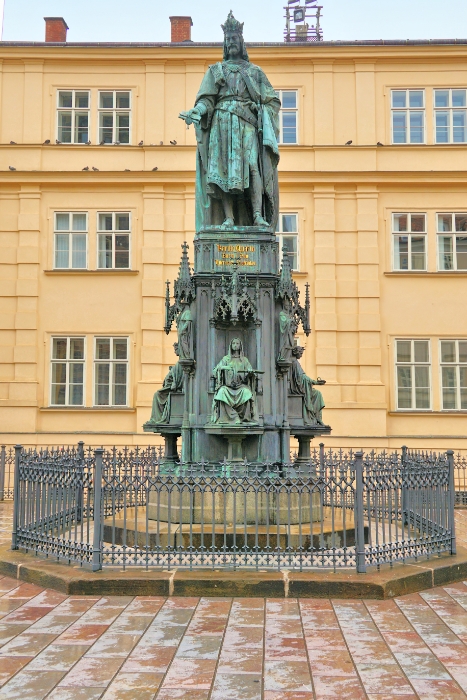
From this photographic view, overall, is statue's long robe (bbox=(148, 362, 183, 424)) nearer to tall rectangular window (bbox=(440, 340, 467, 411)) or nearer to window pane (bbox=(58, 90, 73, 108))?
tall rectangular window (bbox=(440, 340, 467, 411))

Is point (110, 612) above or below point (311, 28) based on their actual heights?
below

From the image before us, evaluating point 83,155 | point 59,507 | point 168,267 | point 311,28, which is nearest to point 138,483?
point 59,507

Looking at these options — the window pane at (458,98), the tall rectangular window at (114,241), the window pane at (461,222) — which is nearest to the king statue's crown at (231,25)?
the tall rectangular window at (114,241)

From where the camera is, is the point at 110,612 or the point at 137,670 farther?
the point at 110,612

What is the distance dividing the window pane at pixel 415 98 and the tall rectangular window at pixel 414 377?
715 cm

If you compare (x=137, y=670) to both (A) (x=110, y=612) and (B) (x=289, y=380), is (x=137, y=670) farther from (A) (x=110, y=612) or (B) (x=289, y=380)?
(B) (x=289, y=380)

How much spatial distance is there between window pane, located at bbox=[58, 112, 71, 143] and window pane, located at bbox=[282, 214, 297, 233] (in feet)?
22.7

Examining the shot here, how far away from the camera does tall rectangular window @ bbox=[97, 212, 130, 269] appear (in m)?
23.5

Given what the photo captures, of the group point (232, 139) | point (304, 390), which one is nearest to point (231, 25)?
point (232, 139)

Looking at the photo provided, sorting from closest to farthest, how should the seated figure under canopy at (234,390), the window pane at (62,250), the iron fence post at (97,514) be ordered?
the iron fence post at (97,514) → the seated figure under canopy at (234,390) → the window pane at (62,250)

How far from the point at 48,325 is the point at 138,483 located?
1544cm

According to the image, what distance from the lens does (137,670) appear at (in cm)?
571

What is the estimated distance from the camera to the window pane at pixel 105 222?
23.7 metres

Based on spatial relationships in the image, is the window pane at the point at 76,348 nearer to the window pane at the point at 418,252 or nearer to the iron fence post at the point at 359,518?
the window pane at the point at 418,252
